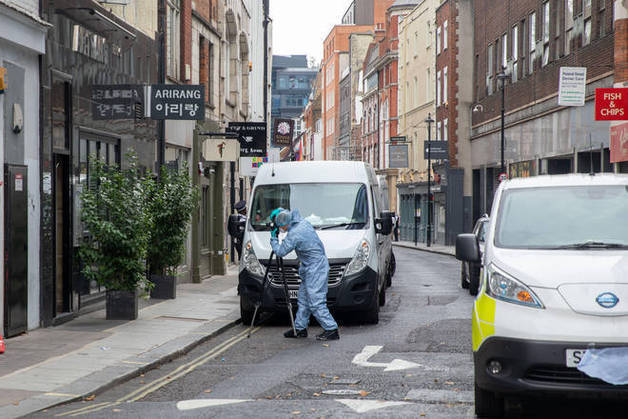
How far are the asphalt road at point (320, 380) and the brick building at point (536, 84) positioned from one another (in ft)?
51.5

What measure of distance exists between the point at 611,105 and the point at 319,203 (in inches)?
441

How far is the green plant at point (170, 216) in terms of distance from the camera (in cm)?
1705

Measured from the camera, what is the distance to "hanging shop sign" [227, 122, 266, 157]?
2533cm

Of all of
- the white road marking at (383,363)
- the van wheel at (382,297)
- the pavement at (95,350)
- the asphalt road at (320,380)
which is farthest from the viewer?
the van wheel at (382,297)

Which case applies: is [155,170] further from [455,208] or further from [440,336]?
[455,208]

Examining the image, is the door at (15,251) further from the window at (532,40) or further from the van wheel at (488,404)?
the window at (532,40)

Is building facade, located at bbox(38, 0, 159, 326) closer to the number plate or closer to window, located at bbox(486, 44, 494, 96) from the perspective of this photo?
the number plate

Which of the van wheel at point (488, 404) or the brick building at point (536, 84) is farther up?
the brick building at point (536, 84)

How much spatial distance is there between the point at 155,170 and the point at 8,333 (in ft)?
27.2

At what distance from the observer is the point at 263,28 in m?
44.9

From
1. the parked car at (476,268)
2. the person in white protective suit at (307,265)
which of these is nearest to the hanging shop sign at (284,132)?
the parked car at (476,268)

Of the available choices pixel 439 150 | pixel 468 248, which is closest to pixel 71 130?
pixel 468 248

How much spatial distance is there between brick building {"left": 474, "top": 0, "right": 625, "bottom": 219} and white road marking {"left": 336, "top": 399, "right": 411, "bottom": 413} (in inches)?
776

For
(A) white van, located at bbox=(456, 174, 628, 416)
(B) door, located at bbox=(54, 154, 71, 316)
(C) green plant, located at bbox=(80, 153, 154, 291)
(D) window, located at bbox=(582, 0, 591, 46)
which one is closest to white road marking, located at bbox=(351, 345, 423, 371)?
(A) white van, located at bbox=(456, 174, 628, 416)
